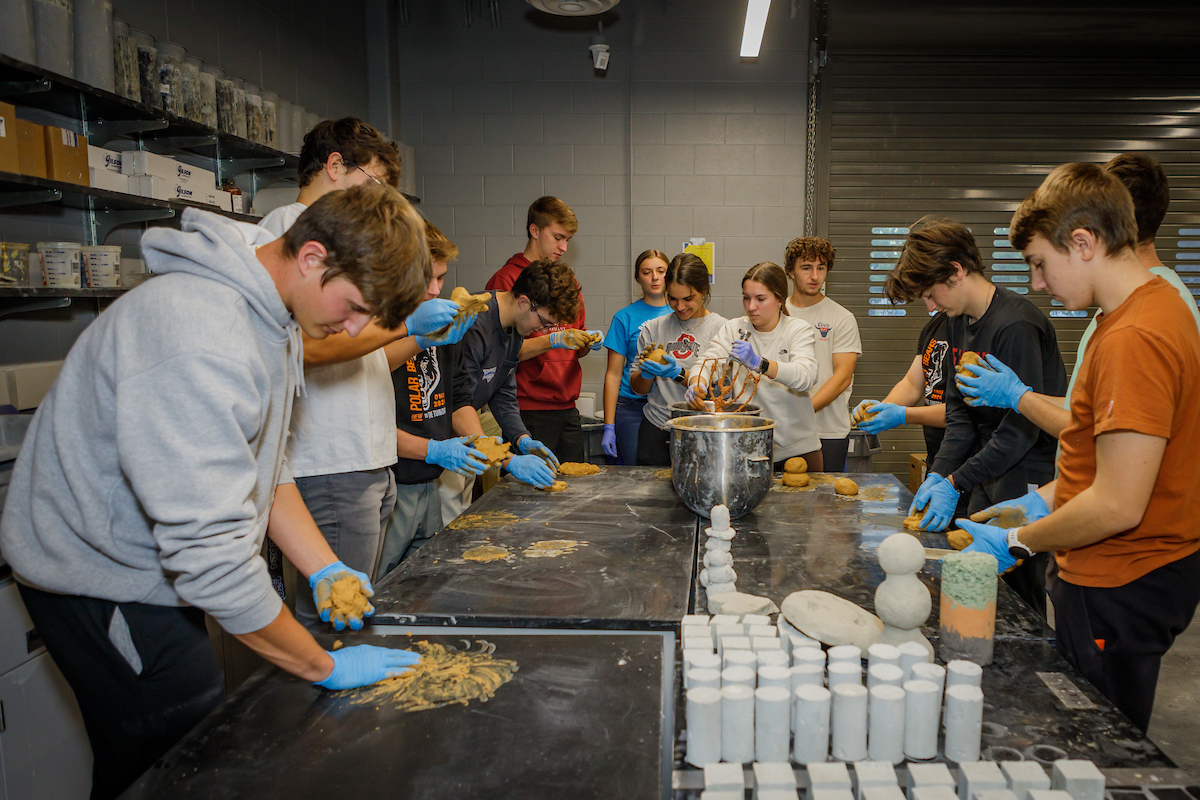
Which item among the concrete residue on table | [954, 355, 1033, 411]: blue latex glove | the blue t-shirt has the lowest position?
the concrete residue on table

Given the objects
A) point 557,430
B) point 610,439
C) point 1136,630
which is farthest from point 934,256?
point 610,439

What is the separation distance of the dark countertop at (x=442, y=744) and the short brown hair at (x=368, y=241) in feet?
1.94

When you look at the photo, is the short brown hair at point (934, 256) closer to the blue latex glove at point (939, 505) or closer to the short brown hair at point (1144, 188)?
the short brown hair at point (1144, 188)

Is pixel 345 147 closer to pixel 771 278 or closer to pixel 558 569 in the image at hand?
pixel 558 569

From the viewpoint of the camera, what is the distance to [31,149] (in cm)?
218

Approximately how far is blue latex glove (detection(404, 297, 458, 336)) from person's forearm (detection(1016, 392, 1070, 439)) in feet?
5.10

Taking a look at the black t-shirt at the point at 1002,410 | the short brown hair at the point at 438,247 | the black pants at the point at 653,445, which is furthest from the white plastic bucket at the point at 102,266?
the black t-shirt at the point at 1002,410

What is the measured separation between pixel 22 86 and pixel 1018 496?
3.15 metres

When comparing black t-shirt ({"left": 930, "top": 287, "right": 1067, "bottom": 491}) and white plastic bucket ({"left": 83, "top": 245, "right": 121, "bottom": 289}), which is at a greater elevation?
white plastic bucket ({"left": 83, "top": 245, "right": 121, "bottom": 289})

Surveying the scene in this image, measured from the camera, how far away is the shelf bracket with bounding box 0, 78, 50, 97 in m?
2.16

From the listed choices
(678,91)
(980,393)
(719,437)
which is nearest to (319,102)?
(678,91)

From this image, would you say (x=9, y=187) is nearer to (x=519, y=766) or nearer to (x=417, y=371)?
(x=417, y=371)

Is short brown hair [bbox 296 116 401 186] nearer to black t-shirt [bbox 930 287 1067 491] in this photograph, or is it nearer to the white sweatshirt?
the white sweatshirt

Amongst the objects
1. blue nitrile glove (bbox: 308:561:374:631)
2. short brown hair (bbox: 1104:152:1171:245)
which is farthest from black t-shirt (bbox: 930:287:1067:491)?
blue nitrile glove (bbox: 308:561:374:631)
